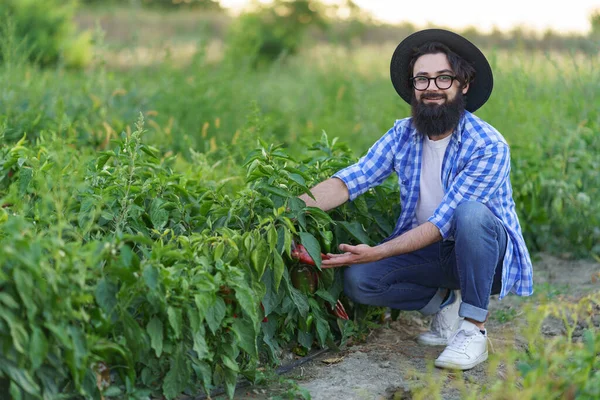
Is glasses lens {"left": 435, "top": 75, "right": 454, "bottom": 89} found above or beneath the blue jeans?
above

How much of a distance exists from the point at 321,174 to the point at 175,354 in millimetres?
1338

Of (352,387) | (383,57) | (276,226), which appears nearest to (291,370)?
(352,387)

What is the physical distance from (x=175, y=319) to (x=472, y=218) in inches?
53.7

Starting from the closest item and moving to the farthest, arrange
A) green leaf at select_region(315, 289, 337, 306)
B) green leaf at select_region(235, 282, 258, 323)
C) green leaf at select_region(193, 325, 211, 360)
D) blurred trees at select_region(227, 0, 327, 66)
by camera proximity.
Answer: green leaf at select_region(193, 325, 211, 360) → green leaf at select_region(235, 282, 258, 323) → green leaf at select_region(315, 289, 337, 306) → blurred trees at select_region(227, 0, 327, 66)

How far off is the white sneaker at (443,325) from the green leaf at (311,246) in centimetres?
87

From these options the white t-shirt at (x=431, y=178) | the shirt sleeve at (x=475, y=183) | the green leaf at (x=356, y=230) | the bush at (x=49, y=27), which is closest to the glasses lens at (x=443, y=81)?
the white t-shirt at (x=431, y=178)

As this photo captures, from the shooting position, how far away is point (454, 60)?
3742mm

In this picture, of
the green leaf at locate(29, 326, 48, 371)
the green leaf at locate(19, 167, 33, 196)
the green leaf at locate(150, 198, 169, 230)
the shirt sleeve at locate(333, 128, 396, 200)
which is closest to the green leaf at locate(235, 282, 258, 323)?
the green leaf at locate(150, 198, 169, 230)

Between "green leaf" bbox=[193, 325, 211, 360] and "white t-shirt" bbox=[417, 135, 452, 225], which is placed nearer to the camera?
"green leaf" bbox=[193, 325, 211, 360]

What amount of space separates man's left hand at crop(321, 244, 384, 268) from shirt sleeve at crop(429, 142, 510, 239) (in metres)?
0.29

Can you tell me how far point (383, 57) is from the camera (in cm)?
1136

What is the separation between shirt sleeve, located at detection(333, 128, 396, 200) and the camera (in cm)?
369

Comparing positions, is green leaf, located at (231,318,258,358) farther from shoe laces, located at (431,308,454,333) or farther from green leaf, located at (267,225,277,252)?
shoe laces, located at (431,308,454,333)

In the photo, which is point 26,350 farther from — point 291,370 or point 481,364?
point 481,364
